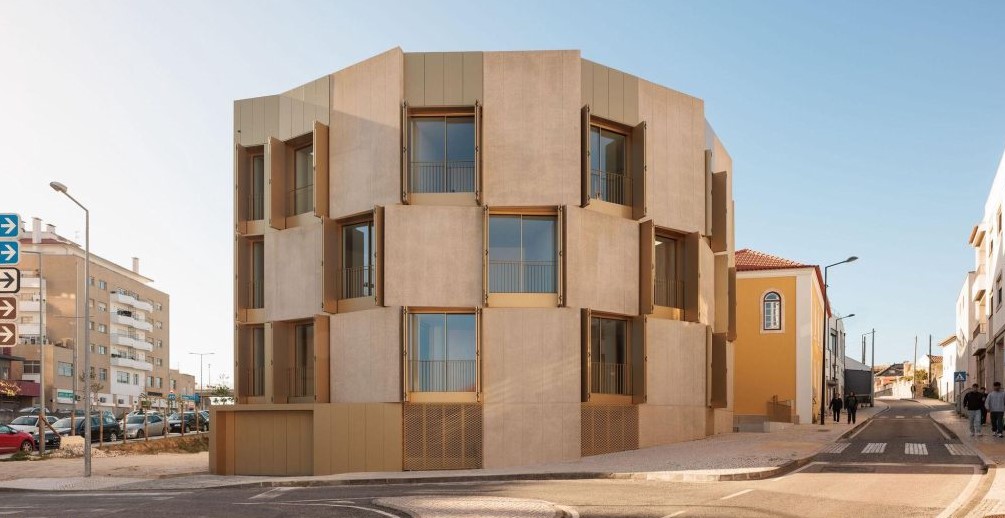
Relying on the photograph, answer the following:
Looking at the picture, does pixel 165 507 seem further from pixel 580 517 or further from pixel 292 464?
pixel 292 464

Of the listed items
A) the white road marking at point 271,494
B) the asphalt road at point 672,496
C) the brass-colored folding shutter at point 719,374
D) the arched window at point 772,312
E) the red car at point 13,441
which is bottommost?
the red car at point 13,441

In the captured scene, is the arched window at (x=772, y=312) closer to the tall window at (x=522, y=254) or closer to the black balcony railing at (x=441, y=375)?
the tall window at (x=522, y=254)

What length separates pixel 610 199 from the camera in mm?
29219

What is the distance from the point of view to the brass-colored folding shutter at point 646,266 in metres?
29.0

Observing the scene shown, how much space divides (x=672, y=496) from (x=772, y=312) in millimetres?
32125

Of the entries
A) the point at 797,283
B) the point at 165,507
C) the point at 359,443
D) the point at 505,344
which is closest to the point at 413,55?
the point at 505,344

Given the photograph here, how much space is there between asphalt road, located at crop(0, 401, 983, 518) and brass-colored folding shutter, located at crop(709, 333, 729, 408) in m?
8.94

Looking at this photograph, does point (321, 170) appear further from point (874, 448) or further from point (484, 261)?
point (874, 448)

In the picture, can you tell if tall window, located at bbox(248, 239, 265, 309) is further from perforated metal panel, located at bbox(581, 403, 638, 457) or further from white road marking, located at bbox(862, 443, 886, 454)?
white road marking, located at bbox(862, 443, 886, 454)

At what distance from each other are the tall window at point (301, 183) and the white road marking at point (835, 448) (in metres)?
16.9

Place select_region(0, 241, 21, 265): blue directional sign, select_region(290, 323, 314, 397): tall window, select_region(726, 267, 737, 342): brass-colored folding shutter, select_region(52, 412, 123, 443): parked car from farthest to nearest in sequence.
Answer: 1. select_region(52, 412, 123, 443): parked car
2. select_region(726, 267, 737, 342): brass-colored folding shutter
3. select_region(290, 323, 314, 397): tall window
4. select_region(0, 241, 21, 265): blue directional sign

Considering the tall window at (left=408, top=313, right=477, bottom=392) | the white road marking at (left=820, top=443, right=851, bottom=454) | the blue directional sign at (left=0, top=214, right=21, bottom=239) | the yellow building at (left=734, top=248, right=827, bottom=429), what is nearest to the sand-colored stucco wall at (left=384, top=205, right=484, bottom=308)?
the tall window at (left=408, top=313, right=477, bottom=392)

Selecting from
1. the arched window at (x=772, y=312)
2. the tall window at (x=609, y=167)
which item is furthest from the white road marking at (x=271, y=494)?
the arched window at (x=772, y=312)

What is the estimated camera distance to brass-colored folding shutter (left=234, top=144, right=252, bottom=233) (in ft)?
103
